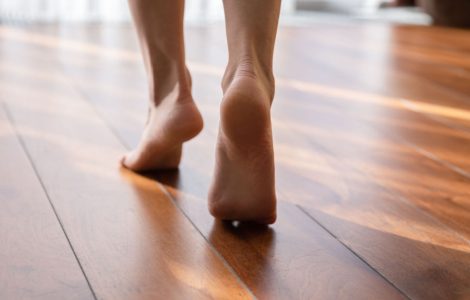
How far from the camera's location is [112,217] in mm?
1129

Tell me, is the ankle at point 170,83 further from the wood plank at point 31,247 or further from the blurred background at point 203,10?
the blurred background at point 203,10

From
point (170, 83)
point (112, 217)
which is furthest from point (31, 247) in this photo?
point (170, 83)

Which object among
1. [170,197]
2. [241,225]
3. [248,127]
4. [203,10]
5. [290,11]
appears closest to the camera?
[248,127]

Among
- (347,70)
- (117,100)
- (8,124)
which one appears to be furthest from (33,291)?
(347,70)

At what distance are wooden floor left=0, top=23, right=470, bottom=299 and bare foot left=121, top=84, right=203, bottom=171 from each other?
3 cm

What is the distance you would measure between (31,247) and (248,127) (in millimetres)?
335

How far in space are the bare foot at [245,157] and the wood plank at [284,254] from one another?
1.5 inches

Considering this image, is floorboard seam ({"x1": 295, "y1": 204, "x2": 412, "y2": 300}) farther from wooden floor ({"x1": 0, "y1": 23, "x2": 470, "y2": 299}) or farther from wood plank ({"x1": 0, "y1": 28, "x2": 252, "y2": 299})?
wood plank ({"x1": 0, "y1": 28, "x2": 252, "y2": 299})

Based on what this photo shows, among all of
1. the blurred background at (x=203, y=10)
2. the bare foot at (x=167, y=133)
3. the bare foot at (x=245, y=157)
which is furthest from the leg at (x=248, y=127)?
the blurred background at (x=203, y=10)

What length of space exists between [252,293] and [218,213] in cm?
21

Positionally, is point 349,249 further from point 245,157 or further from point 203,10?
point 203,10

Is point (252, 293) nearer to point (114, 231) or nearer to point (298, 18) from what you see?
point (114, 231)

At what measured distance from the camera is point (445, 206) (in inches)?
48.1

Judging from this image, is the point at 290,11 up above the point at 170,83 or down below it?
below
